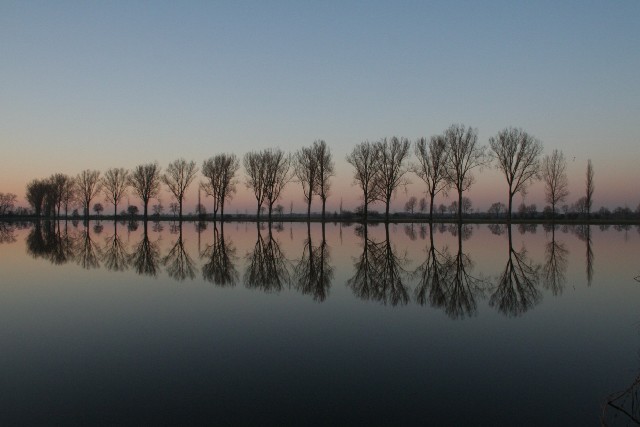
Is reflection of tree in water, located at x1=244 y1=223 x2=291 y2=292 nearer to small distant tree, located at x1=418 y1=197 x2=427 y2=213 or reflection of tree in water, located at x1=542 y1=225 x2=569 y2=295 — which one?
reflection of tree in water, located at x1=542 y1=225 x2=569 y2=295

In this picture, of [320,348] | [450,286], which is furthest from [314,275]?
[320,348]

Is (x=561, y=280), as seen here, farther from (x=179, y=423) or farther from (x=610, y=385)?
(x=179, y=423)

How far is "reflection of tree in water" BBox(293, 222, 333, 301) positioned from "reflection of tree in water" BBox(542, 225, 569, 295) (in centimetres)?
607

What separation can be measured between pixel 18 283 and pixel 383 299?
10.6 m

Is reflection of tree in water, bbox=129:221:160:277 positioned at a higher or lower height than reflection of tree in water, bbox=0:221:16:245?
lower

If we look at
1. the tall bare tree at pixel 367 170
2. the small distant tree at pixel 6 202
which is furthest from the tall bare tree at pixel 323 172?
the small distant tree at pixel 6 202

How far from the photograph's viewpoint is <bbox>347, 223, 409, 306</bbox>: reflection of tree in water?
417 inches

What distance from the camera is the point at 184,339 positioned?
7105 mm

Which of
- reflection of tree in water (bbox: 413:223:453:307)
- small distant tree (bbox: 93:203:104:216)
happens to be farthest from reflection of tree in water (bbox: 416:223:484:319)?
small distant tree (bbox: 93:203:104:216)

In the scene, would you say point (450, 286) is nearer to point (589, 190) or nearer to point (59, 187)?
point (589, 190)

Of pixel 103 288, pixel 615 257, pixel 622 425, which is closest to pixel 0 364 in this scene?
pixel 103 288

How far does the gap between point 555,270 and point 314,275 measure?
831 cm

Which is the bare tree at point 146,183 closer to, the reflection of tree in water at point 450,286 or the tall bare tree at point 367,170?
the tall bare tree at point 367,170

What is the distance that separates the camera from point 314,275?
46.0 ft
